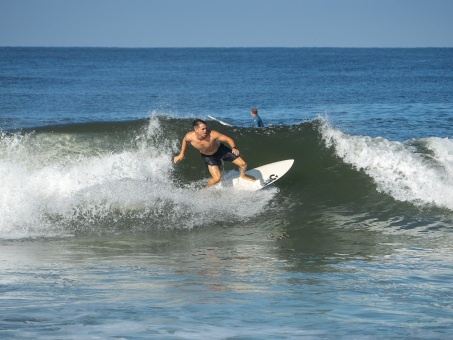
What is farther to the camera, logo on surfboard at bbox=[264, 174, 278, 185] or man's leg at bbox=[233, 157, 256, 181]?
logo on surfboard at bbox=[264, 174, 278, 185]

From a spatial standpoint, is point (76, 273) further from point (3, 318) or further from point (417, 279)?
point (417, 279)

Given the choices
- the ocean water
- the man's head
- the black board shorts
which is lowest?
the ocean water

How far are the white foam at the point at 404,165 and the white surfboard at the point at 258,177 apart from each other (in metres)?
2.23

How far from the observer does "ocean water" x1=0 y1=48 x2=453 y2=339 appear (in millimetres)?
6914

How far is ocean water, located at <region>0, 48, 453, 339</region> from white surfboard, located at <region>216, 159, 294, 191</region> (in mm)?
167

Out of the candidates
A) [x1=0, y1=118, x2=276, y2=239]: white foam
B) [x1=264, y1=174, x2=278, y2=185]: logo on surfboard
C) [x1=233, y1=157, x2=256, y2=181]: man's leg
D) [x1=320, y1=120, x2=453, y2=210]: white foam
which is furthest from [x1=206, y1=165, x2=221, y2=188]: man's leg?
[x1=320, y1=120, x2=453, y2=210]: white foam

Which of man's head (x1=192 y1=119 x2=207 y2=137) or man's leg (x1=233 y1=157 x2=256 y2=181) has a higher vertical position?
man's head (x1=192 y1=119 x2=207 y2=137)

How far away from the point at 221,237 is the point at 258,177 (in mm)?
3005

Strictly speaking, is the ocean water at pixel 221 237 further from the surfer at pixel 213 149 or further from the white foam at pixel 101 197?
the surfer at pixel 213 149

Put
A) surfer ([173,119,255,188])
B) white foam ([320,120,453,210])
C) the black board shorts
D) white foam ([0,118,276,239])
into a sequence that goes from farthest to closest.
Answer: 1. white foam ([320,120,453,210])
2. the black board shorts
3. surfer ([173,119,255,188])
4. white foam ([0,118,276,239])

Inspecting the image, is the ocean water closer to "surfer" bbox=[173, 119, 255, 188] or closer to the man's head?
"surfer" bbox=[173, 119, 255, 188]

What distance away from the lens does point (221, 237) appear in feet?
38.4

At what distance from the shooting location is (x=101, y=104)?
3922cm

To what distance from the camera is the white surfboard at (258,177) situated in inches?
549
